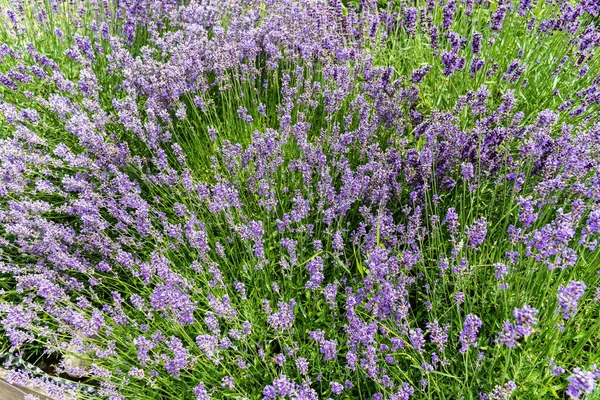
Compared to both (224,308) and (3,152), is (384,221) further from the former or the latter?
(3,152)

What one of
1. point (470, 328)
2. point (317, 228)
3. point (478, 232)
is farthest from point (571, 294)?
point (317, 228)

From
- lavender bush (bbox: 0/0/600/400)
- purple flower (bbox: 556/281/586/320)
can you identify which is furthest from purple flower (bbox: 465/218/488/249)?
purple flower (bbox: 556/281/586/320)

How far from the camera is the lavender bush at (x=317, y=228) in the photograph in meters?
1.86

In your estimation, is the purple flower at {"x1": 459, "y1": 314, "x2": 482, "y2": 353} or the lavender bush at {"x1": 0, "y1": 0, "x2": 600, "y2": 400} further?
the lavender bush at {"x1": 0, "y1": 0, "x2": 600, "y2": 400}

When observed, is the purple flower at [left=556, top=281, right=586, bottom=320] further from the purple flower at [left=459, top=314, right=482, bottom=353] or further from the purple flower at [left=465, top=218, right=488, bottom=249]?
the purple flower at [left=465, top=218, right=488, bottom=249]

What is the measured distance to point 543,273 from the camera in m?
2.05

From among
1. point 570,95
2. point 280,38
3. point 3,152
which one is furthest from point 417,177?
point 3,152

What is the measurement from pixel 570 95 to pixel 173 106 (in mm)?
2991

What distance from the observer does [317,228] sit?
267 cm

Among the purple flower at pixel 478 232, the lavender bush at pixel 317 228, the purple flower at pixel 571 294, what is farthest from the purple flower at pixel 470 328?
the purple flower at pixel 478 232

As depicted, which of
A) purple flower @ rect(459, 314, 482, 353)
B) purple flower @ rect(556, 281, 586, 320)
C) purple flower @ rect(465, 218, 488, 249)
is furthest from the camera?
purple flower @ rect(465, 218, 488, 249)

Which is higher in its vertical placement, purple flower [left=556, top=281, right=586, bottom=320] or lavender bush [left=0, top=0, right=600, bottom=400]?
purple flower [left=556, top=281, right=586, bottom=320]

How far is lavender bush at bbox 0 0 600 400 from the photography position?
186cm

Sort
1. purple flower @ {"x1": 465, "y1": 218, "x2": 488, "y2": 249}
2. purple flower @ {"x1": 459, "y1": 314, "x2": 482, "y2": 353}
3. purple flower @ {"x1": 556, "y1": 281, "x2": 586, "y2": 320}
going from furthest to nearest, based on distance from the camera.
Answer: purple flower @ {"x1": 465, "y1": 218, "x2": 488, "y2": 249}
purple flower @ {"x1": 459, "y1": 314, "x2": 482, "y2": 353}
purple flower @ {"x1": 556, "y1": 281, "x2": 586, "y2": 320}
